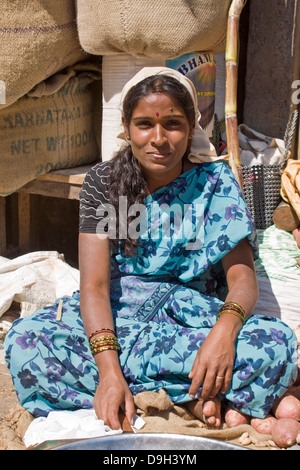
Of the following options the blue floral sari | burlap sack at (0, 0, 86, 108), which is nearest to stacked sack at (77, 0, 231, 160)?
burlap sack at (0, 0, 86, 108)

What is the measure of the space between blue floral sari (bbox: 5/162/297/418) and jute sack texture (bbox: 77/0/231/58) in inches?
34.3

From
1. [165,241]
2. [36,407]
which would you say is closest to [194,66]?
[165,241]

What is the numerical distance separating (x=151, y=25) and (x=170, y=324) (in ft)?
5.04

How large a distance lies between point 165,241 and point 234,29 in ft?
4.47

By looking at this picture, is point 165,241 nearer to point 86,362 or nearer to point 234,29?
point 86,362

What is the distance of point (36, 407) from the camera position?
2.23 metres

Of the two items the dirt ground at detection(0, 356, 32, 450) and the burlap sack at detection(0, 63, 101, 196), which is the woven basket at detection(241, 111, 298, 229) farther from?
the dirt ground at detection(0, 356, 32, 450)

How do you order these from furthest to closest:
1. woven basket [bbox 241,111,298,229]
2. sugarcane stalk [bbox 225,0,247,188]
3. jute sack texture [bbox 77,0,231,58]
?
woven basket [bbox 241,111,298,229] < sugarcane stalk [bbox 225,0,247,188] < jute sack texture [bbox 77,0,231,58]

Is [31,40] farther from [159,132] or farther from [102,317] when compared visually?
[102,317]

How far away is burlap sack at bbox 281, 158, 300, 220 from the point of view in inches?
125

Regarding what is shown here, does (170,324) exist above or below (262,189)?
below

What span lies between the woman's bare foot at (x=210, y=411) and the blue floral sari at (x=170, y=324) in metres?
0.07

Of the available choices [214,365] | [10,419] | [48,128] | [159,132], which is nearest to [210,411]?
[214,365]

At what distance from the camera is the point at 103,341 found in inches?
85.4
